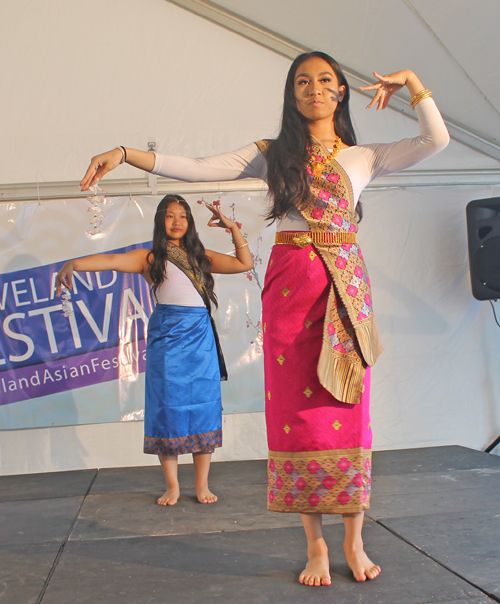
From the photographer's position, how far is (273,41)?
144 inches

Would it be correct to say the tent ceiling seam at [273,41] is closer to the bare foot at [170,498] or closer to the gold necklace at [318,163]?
the gold necklace at [318,163]

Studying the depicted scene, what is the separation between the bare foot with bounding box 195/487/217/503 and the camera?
2.51 m

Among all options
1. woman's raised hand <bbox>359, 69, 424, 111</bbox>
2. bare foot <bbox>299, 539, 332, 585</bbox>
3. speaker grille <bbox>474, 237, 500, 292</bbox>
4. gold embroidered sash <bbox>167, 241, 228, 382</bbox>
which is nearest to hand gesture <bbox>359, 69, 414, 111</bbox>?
woman's raised hand <bbox>359, 69, 424, 111</bbox>

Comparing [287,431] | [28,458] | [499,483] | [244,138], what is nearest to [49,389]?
[28,458]

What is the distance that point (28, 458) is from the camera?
3.45 meters

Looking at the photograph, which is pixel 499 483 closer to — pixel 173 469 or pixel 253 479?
pixel 253 479

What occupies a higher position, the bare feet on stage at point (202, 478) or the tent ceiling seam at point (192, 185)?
the tent ceiling seam at point (192, 185)

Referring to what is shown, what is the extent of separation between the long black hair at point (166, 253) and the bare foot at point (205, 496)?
0.94 metres

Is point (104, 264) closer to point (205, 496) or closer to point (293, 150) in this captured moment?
point (205, 496)

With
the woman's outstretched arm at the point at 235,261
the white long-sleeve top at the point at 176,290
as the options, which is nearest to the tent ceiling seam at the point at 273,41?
the woman's outstretched arm at the point at 235,261

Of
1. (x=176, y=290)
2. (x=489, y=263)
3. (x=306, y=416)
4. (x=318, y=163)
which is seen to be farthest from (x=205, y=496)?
(x=489, y=263)

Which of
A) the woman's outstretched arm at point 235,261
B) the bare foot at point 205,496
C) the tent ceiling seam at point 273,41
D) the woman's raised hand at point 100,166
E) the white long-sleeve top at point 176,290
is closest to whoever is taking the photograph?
the woman's raised hand at point 100,166

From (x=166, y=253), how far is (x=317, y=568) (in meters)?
1.66

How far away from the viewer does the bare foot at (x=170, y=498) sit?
99.0 inches
